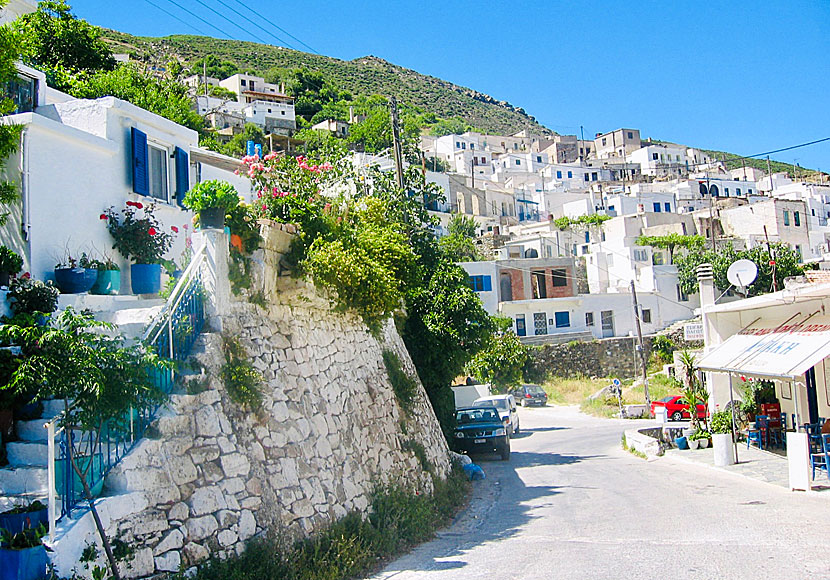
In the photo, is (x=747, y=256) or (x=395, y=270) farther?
(x=747, y=256)

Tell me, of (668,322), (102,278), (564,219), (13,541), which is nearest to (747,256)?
(668,322)

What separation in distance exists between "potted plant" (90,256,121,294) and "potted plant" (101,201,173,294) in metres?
0.59

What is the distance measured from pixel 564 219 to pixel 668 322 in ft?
48.9

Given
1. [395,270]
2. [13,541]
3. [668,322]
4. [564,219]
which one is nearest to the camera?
[13,541]

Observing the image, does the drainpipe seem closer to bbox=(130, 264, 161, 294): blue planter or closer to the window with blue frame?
bbox=(130, 264, 161, 294): blue planter

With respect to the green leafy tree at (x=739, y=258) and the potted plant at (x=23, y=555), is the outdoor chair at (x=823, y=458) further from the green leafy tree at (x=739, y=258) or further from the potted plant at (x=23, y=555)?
the green leafy tree at (x=739, y=258)

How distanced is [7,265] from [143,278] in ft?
10.1

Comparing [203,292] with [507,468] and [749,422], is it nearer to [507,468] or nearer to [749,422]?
[507,468]

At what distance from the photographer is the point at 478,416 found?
24.3 meters

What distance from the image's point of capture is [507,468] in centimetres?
2161

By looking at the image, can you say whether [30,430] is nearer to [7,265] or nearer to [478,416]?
[7,265]

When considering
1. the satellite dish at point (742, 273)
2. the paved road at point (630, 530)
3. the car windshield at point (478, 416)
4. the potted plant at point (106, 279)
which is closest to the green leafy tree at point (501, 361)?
the car windshield at point (478, 416)

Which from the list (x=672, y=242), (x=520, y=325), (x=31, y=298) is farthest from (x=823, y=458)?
(x=672, y=242)

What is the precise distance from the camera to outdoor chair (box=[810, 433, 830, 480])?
14.1 meters
